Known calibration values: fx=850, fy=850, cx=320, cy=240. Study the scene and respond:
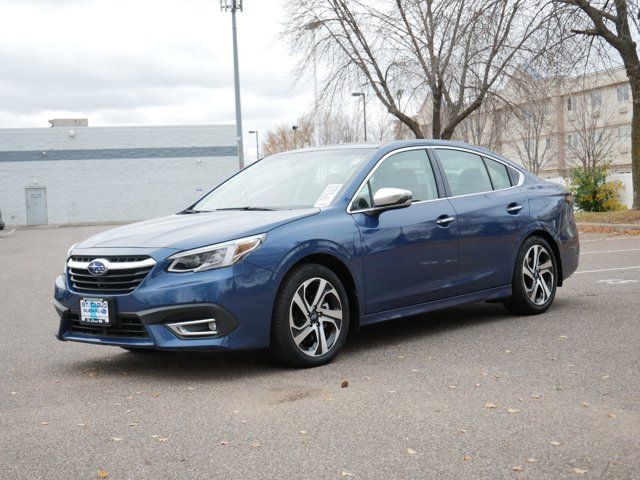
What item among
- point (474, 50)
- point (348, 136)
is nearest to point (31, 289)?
point (474, 50)

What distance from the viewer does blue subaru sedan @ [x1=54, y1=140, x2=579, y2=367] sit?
5.71 meters

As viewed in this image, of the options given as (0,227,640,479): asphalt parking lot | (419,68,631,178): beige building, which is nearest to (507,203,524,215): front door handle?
(0,227,640,479): asphalt parking lot

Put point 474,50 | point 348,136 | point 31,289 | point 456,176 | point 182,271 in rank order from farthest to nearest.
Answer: point 348,136, point 474,50, point 31,289, point 456,176, point 182,271

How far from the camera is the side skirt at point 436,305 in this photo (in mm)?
6590

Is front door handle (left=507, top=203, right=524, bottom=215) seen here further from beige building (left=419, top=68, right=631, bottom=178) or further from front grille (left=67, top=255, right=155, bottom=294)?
beige building (left=419, top=68, right=631, bottom=178)

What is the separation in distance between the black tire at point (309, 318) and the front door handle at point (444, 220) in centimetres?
120

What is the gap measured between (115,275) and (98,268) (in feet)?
0.52

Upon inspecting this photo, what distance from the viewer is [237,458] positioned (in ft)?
13.5

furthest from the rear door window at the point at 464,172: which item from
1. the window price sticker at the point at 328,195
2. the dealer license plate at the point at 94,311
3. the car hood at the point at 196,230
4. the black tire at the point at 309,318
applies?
the dealer license plate at the point at 94,311

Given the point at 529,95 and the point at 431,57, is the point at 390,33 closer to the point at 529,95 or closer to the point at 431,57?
the point at 431,57

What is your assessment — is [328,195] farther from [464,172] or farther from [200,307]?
[464,172]

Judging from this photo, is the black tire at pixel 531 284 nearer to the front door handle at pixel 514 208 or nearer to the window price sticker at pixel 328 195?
the front door handle at pixel 514 208

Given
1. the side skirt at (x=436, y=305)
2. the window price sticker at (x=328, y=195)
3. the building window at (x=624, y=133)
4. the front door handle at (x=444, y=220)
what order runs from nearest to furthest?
1. the window price sticker at (x=328, y=195)
2. the side skirt at (x=436, y=305)
3. the front door handle at (x=444, y=220)
4. the building window at (x=624, y=133)

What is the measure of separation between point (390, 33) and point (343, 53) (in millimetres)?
1948
